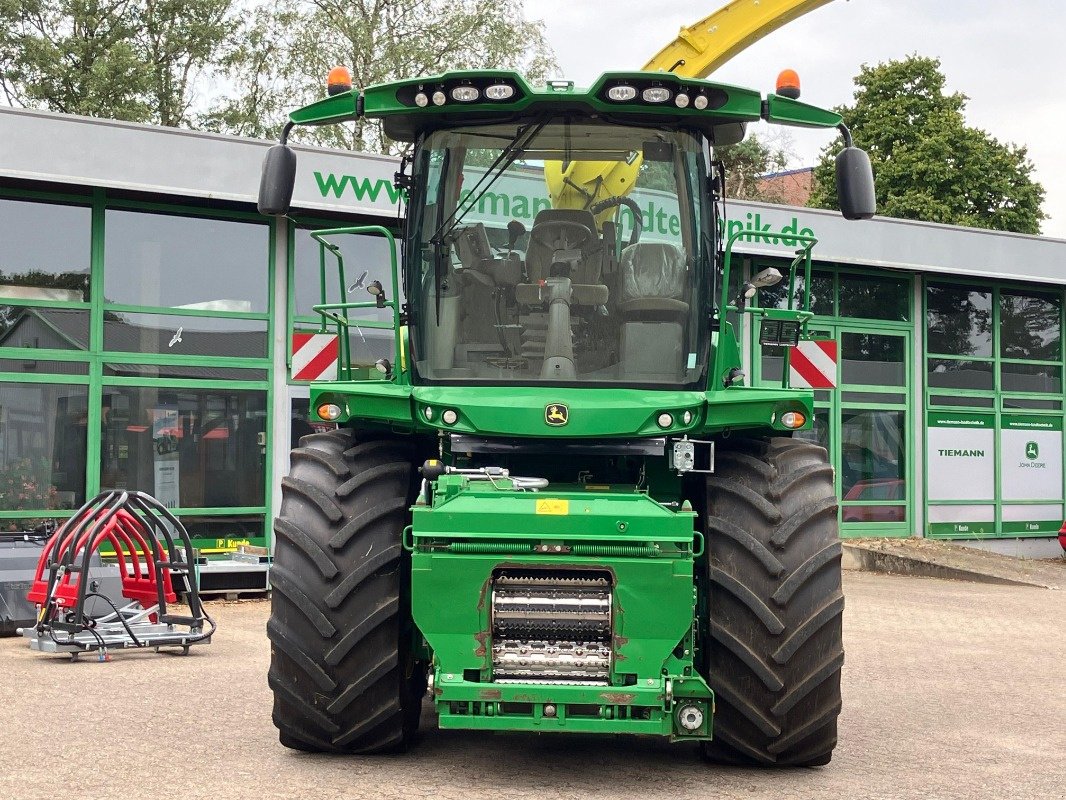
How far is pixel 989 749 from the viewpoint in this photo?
6859mm

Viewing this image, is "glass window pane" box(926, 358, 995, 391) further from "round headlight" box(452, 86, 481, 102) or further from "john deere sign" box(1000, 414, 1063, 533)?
"round headlight" box(452, 86, 481, 102)

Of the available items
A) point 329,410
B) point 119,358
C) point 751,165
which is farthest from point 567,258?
point 751,165

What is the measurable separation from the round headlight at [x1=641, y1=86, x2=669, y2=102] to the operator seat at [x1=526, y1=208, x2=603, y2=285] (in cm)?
60

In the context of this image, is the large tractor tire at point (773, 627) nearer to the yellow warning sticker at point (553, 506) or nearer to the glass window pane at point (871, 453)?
the yellow warning sticker at point (553, 506)

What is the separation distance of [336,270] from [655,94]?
31.7 feet

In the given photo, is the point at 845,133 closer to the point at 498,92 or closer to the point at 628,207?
the point at 628,207

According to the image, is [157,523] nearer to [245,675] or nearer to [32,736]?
[245,675]

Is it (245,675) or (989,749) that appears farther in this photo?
(245,675)

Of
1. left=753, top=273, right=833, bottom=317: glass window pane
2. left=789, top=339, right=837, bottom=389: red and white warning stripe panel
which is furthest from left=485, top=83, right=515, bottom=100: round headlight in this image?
left=753, top=273, right=833, bottom=317: glass window pane

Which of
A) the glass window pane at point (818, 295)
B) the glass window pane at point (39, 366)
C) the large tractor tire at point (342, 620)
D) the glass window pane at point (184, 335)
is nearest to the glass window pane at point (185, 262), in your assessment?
the glass window pane at point (184, 335)

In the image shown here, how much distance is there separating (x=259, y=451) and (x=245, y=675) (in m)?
6.24

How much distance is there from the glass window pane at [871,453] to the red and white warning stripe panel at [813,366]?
17.9 ft

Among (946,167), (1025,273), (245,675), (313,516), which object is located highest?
(946,167)

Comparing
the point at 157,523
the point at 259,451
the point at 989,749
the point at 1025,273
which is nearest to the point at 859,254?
the point at 1025,273
